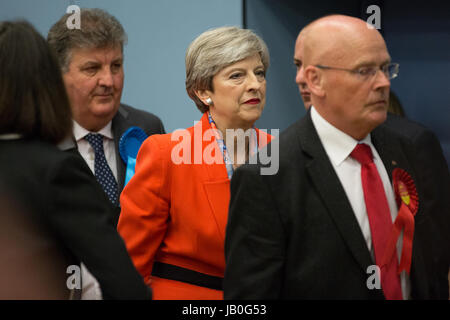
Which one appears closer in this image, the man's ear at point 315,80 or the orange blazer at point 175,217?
the man's ear at point 315,80

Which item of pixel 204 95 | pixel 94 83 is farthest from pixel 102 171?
pixel 204 95

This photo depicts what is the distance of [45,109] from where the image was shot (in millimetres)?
1754

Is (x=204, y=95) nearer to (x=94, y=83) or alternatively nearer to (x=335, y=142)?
(x=94, y=83)

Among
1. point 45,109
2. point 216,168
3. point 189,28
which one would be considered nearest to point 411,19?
point 189,28

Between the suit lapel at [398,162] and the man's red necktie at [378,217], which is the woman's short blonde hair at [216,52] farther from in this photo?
the man's red necktie at [378,217]

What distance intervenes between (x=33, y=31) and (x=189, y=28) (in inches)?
98.7

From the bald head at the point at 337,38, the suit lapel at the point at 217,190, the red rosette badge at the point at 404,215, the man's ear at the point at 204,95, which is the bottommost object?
the red rosette badge at the point at 404,215

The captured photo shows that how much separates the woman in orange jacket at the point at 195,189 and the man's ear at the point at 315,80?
0.71 meters

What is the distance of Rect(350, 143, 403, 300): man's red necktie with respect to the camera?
187 centimetres

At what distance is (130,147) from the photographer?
10.2 feet

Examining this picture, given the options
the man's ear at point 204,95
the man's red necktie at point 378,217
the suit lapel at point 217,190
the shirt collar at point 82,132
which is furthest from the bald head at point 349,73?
the shirt collar at point 82,132

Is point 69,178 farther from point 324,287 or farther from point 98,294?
point 324,287

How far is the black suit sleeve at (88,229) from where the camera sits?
1697 millimetres

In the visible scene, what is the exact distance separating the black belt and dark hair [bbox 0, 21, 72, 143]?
93 centimetres
